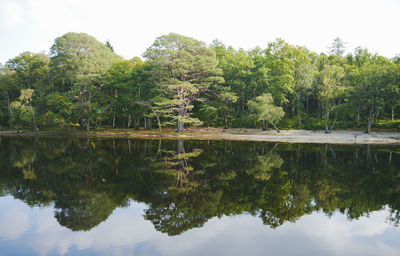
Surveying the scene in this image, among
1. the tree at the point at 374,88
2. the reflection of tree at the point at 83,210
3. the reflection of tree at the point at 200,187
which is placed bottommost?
the reflection of tree at the point at 83,210

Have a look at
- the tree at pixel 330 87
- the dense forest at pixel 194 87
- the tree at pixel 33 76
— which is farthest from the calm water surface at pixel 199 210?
the tree at pixel 33 76

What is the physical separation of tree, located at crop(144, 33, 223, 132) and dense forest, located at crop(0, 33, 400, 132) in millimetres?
148

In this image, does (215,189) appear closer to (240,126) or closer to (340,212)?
(340,212)

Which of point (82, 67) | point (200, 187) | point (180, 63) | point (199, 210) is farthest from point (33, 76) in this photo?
point (199, 210)

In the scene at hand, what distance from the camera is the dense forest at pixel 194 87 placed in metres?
36.8

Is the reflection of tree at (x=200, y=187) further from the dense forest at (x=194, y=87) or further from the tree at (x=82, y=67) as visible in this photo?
the tree at (x=82, y=67)

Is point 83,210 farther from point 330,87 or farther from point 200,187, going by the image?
point 330,87

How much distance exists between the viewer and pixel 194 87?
38.1 metres

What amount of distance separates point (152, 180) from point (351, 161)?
44.8 feet

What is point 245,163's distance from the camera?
55.0 feet

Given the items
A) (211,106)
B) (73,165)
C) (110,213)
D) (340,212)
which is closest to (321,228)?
(340,212)

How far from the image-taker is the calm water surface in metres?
6.58

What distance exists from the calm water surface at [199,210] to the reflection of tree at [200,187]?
0.04 metres

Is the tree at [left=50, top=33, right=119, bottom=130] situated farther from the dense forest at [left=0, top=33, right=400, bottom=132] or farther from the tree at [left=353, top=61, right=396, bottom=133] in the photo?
the tree at [left=353, top=61, right=396, bottom=133]
